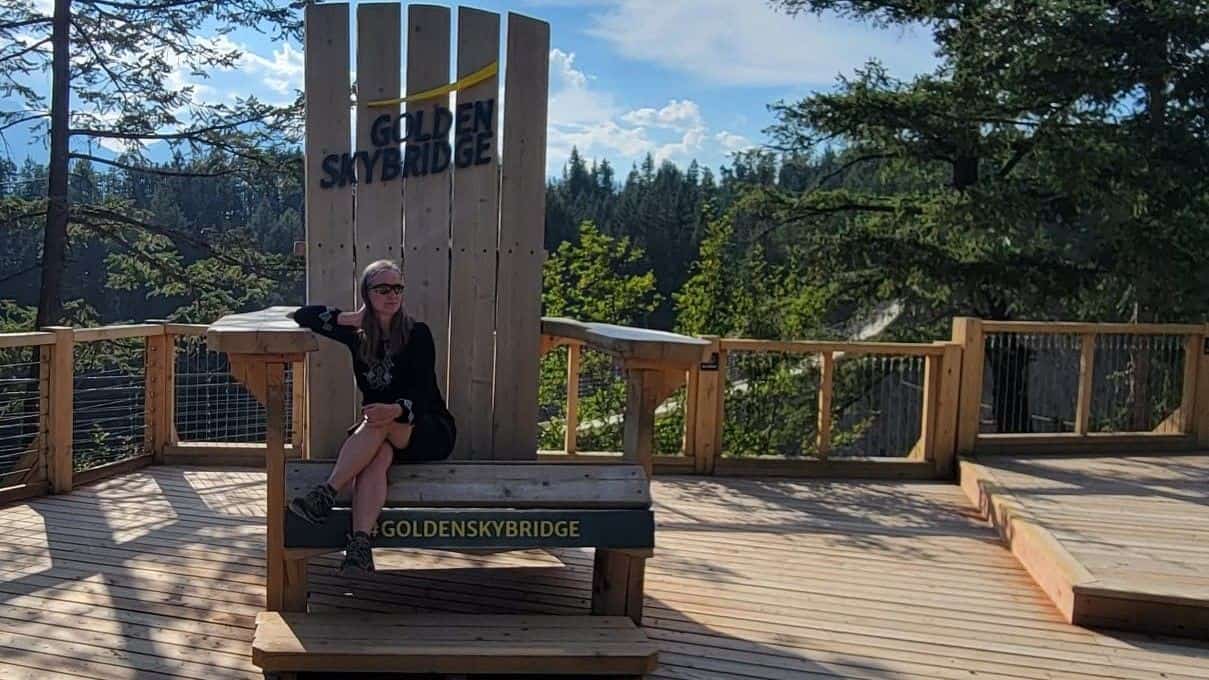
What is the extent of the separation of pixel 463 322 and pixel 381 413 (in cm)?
66

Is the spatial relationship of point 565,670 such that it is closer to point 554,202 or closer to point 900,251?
point 900,251

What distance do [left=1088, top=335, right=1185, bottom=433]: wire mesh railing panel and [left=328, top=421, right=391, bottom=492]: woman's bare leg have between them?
4.83 m

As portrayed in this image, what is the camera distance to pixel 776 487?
4.79 meters

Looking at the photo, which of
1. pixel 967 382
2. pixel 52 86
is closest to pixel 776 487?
pixel 967 382

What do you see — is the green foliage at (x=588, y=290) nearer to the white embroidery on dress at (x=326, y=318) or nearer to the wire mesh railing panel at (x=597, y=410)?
the wire mesh railing panel at (x=597, y=410)

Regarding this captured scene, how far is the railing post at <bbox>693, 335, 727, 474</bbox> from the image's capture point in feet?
16.2

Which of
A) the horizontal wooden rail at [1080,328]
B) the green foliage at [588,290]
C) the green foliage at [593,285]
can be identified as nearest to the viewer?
the horizontal wooden rail at [1080,328]

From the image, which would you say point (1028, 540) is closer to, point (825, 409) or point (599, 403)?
point (825, 409)

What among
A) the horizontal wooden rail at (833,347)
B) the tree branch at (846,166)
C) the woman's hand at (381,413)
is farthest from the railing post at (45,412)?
the tree branch at (846,166)

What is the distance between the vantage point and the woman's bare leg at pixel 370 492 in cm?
230

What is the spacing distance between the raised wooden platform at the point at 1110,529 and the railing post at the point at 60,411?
4.16 m

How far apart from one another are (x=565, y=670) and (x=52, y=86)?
7849mm

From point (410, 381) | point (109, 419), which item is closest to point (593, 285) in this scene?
point (109, 419)

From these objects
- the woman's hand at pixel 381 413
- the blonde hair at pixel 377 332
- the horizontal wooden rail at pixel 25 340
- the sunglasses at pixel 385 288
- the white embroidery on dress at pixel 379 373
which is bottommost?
the woman's hand at pixel 381 413
